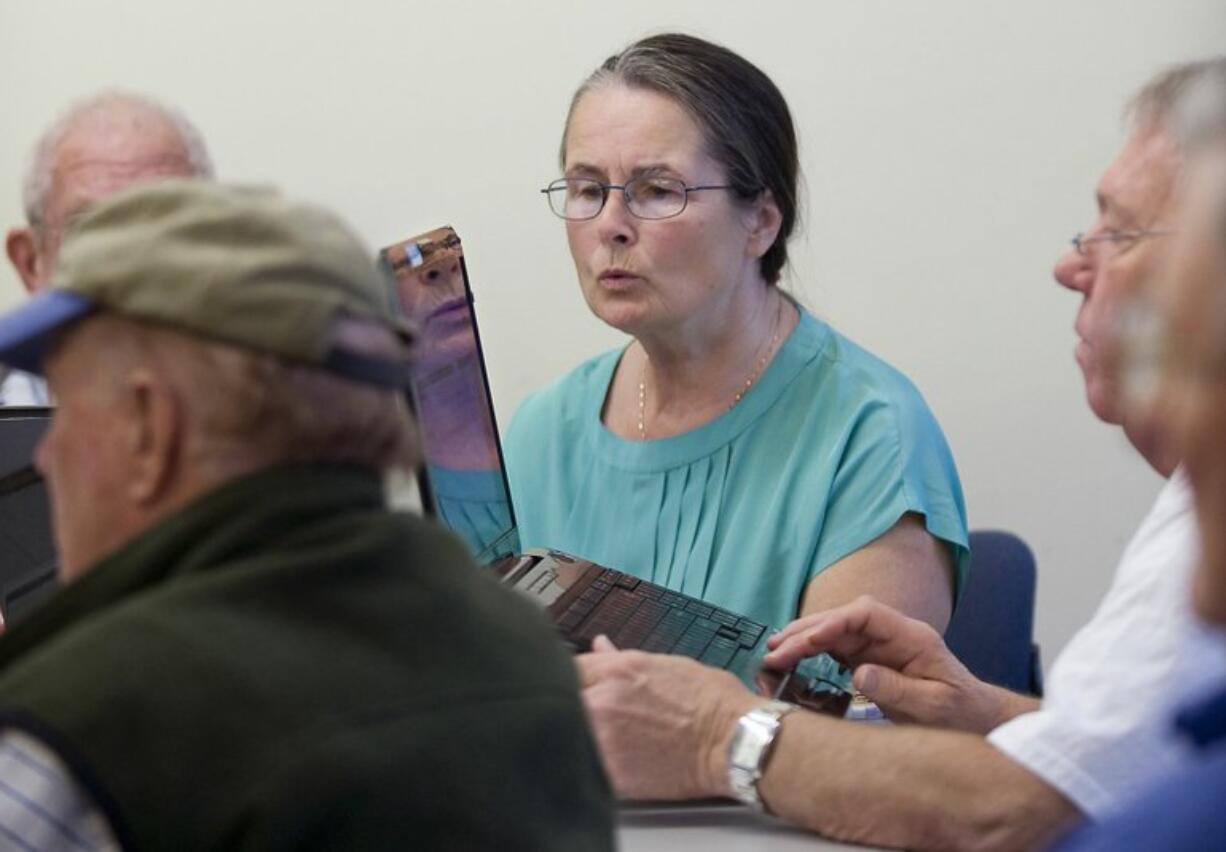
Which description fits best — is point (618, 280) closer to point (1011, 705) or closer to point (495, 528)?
point (495, 528)

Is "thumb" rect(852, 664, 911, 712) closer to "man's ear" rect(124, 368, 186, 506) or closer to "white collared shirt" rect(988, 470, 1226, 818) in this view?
"white collared shirt" rect(988, 470, 1226, 818)

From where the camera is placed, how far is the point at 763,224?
2.18 metres

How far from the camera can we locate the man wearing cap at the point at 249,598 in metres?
0.75

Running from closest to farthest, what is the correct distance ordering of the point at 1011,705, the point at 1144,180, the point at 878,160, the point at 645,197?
the point at 1144,180 → the point at 1011,705 → the point at 645,197 → the point at 878,160

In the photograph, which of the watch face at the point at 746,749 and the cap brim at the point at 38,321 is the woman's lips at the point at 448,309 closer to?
the watch face at the point at 746,749

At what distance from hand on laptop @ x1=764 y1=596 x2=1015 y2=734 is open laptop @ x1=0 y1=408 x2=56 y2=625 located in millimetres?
661

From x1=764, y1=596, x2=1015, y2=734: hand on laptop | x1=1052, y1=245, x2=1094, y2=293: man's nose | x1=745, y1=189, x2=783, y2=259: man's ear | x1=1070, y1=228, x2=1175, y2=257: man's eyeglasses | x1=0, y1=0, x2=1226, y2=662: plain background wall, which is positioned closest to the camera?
x1=1070, y1=228, x2=1175, y2=257: man's eyeglasses

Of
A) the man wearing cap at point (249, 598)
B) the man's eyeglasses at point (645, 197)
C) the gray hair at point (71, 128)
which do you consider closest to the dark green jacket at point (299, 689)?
the man wearing cap at point (249, 598)

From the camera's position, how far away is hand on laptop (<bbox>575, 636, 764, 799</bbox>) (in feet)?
4.51

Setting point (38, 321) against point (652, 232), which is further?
point (652, 232)

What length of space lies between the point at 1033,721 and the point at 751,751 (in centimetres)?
24

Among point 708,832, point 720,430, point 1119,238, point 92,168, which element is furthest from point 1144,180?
point 92,168

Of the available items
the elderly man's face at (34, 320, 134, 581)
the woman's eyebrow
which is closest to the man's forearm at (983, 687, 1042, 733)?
the woman's eyebrow

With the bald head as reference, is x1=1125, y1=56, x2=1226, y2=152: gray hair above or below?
above
